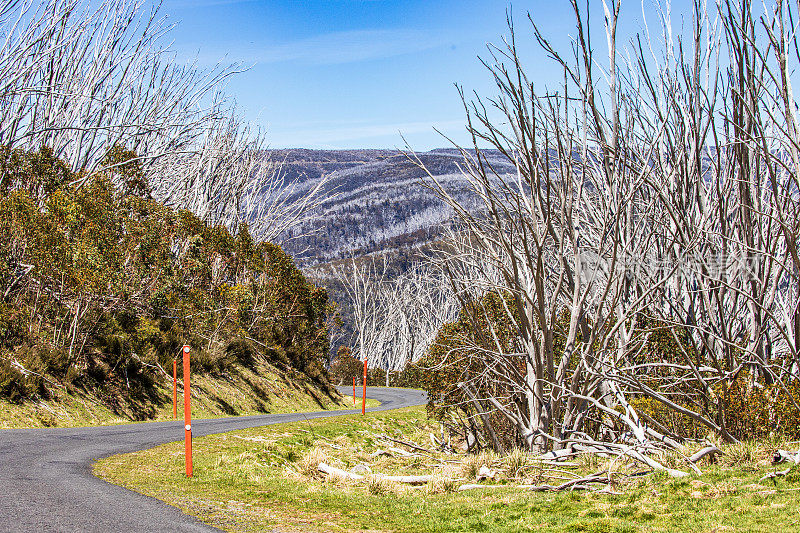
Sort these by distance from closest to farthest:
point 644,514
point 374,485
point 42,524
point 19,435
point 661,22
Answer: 1. point 42,524
2. point 644,514
3. point 374,485
4. point 661,22
5. point 19,435

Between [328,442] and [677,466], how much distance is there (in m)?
7.11

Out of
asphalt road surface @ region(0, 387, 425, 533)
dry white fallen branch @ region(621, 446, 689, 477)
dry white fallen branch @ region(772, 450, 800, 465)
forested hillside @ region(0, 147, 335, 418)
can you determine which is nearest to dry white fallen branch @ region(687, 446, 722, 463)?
dry white fallen branch @ region(621, 446, 689, 477)

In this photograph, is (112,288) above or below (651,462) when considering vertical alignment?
above

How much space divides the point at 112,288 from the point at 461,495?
42.1ft

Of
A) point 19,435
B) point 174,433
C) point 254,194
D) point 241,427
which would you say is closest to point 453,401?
point 241,427

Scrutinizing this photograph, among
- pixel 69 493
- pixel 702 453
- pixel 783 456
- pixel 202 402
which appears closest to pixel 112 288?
pixel 202 402

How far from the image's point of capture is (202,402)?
1892cm

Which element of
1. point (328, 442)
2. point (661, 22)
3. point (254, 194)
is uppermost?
point (254, 194)

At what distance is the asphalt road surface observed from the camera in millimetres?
4879

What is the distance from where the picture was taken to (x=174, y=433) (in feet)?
38.3

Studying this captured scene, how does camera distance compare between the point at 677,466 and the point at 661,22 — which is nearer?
the point at 677,466

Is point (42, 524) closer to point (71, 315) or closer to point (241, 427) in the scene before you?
point (241, 427)

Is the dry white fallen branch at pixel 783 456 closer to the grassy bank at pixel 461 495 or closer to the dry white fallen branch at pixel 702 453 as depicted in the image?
the grassy bank at pixel 461 495

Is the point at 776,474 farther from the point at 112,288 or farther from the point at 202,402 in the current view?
the point at 202,402
